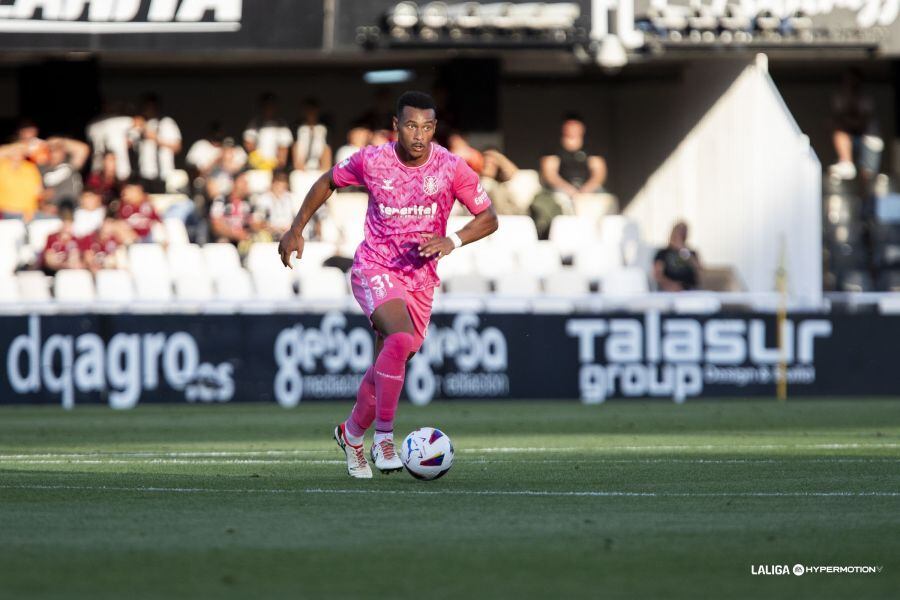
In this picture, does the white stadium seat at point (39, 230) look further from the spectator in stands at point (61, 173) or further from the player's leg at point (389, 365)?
the player's leg at point (389, 365)

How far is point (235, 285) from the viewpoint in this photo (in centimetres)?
2050

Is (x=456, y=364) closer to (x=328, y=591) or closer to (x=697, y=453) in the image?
(x=697, y=453)

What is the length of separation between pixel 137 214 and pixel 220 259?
5.11 ft

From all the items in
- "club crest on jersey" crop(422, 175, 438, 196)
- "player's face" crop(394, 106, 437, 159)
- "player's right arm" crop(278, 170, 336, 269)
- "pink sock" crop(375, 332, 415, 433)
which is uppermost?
"player's face" crop(394, 106, 437, 159)

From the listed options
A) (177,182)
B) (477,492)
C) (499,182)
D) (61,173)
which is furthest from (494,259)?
(477,492)

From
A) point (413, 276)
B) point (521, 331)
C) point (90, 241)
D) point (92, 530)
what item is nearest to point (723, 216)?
point (521, 331)

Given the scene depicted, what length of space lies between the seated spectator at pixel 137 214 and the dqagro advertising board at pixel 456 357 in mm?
3282

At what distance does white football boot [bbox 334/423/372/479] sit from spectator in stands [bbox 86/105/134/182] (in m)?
14.4

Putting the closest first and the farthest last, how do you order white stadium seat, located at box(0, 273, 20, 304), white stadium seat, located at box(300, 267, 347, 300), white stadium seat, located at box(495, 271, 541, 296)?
white stadium seat, located at box(0, 273, 20, 304)
white stadium seat, located at box(300, 267, 347, 300)
white stadium seat, located at box(495, 271, 541, 296)

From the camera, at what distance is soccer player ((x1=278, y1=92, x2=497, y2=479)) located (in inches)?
374

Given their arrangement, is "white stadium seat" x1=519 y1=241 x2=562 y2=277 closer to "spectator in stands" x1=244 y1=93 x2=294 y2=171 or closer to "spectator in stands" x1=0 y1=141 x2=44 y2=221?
"spectator in stands" x1=244 y1=93 x2=294 y2=171

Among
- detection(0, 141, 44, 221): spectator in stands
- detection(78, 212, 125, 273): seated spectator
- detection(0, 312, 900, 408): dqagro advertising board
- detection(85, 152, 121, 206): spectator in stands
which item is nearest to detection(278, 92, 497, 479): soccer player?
detection(0, 312, 900, 408): dqagro advertising board

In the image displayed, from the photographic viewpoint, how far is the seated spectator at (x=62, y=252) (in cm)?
2088

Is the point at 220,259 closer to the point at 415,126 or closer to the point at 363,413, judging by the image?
the point at 363,413
